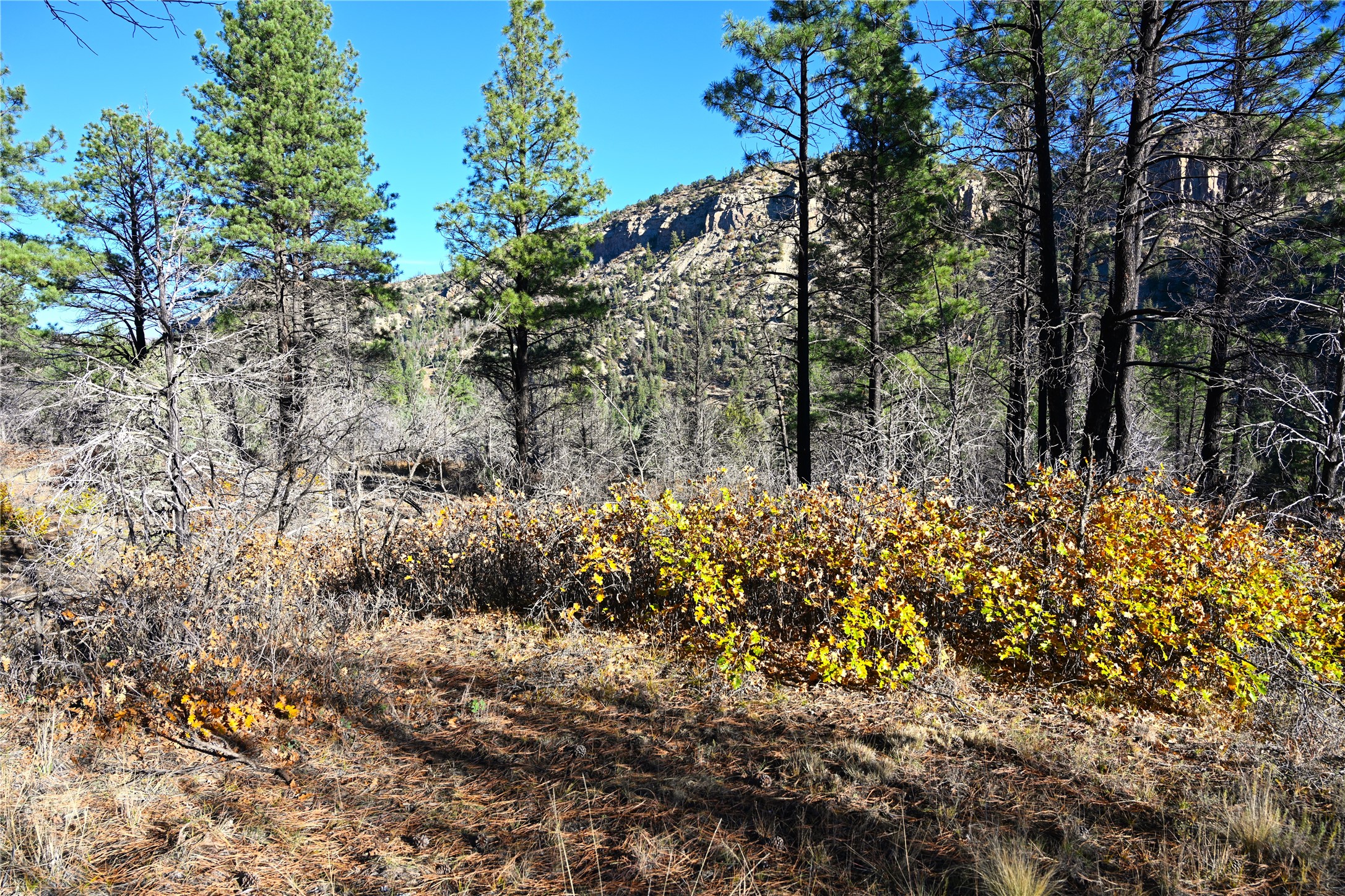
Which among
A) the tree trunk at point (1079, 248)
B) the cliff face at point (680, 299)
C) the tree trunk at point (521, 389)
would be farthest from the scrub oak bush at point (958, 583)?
the tree trunk at point (521, 389)

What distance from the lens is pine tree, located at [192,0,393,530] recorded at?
41.7 feet

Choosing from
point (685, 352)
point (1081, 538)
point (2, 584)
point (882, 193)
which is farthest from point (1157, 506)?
point (685, 352)

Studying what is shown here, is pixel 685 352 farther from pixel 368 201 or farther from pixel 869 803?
pixel 869 803

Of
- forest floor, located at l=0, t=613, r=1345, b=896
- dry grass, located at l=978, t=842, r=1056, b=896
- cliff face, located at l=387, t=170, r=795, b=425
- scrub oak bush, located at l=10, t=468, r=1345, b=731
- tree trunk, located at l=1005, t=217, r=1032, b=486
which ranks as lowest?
forest floor, located at l=0, t=613, r=1345, b=896

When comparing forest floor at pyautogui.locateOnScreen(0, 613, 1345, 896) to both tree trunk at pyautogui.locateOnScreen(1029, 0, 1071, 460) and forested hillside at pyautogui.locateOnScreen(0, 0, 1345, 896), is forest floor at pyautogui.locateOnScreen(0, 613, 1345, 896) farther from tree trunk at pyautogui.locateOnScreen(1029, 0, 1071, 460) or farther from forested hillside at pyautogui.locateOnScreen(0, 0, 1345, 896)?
tree trunk at pyautogui.locateOnScreen(1029, 0, 1071, 460)

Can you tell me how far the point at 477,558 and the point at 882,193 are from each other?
10.5 metres

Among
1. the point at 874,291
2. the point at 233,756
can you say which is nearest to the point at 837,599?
the point at 233,756

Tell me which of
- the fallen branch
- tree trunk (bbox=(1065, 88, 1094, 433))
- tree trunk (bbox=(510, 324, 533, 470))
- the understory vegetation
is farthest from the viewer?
tree trunk (bbox=(510, 324, 533, 470))

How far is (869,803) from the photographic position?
305cm

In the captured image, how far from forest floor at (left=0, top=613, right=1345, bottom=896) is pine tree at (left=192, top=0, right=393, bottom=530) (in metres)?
10.1

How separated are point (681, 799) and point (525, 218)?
13466 millimetres

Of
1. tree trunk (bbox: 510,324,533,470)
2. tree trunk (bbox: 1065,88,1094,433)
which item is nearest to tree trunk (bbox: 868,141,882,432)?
tree trunk (bbox: 1065,88,1094,433)

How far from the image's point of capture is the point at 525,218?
14.2 meters

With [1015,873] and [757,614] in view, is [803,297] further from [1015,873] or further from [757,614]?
[1015,873]
